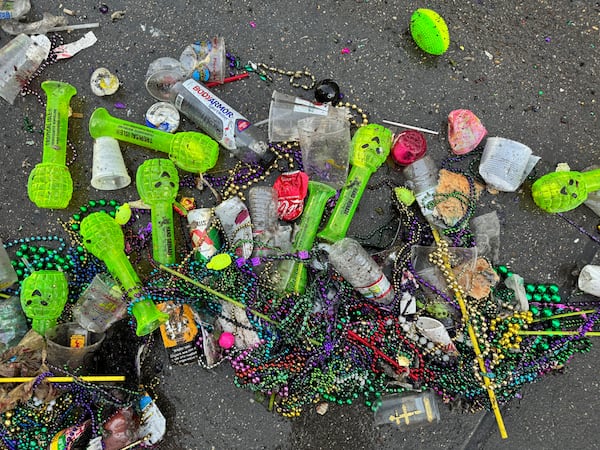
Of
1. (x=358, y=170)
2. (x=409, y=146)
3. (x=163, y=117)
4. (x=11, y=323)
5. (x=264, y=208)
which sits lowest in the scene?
(x=11, y=323)

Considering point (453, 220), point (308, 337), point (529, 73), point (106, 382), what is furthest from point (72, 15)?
point (529, 73)

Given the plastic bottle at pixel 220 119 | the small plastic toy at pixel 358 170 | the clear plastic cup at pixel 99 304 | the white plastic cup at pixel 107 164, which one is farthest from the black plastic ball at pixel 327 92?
the clear plastic cup at pixel 99 304

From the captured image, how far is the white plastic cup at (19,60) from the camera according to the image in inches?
76.4

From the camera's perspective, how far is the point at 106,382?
1812mm

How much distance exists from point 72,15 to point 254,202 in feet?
3.49

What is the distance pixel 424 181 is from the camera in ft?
6.35

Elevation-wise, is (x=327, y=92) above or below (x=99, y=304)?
above

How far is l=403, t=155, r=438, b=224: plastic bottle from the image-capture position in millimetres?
1916

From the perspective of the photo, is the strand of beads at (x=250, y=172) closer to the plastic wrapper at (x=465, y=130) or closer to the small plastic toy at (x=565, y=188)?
the plastic wrapper at (x=465, y=130)

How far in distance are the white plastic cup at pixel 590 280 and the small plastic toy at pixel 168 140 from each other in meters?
1.48

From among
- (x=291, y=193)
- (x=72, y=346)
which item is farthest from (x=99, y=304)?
(x=291, y=193)

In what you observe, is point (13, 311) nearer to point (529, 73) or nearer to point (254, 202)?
point (254, 202)

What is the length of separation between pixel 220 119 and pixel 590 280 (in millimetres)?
1527

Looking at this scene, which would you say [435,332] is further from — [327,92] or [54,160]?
[54,160]
